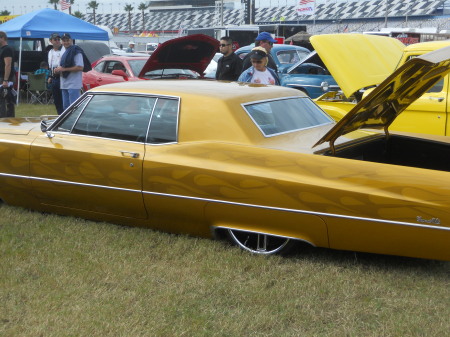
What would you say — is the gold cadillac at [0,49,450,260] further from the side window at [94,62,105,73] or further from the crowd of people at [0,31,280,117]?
the side window at [94,62,105,73]

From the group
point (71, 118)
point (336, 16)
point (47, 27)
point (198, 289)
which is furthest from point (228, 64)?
point (336, 16)

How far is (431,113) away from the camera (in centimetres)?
697

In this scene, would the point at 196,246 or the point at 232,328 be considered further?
the point at 196,246

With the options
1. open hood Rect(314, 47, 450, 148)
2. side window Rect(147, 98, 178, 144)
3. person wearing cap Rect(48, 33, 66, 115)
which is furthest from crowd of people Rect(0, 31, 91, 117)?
open hood Rect(314, 47, 450, 148)

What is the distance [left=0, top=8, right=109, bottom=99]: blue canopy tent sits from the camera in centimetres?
1623

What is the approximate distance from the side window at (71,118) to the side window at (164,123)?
741mm

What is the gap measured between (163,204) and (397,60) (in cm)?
433

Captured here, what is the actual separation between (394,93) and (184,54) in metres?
5.48

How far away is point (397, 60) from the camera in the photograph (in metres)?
7.89

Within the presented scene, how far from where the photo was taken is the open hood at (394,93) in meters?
3.86

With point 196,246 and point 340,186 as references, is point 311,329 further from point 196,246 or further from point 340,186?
point 196,246

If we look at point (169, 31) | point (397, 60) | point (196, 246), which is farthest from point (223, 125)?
point (169, 31)

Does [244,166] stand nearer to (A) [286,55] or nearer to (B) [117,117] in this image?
(B) [117,117]

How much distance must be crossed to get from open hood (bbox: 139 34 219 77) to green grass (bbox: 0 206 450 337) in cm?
449
